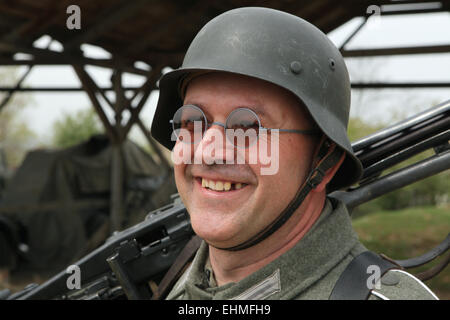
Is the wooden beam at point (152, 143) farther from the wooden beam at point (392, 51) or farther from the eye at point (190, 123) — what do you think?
the eye at point (190, 123)

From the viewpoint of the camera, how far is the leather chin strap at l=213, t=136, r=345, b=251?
1.34 m

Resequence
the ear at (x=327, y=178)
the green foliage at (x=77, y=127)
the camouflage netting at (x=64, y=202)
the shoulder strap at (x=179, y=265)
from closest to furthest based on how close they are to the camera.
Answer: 1. the ear at (x=327, y=178)
2. the shoulder strap at (x=179, y=265)
3. the camouflage netting at (x=64, y=202)
4. the green foliage at (x=77, y=127)

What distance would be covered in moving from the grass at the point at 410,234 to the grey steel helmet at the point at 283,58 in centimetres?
534

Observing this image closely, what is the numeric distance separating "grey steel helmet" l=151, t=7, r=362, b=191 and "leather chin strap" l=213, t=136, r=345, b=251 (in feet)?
0.16

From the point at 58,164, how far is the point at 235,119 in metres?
6.85

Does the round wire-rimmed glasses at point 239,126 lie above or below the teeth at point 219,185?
above

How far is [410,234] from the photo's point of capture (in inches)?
345

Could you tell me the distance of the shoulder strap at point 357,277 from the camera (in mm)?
1153

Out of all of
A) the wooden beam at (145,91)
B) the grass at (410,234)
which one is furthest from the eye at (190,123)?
the grass at (410,234)

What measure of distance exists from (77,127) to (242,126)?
1214 inches

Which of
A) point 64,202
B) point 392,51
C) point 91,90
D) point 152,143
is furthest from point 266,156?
point 152,143

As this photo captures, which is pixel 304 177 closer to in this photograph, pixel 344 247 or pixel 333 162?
pixel 333 162

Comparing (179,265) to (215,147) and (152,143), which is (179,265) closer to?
(215,147)
